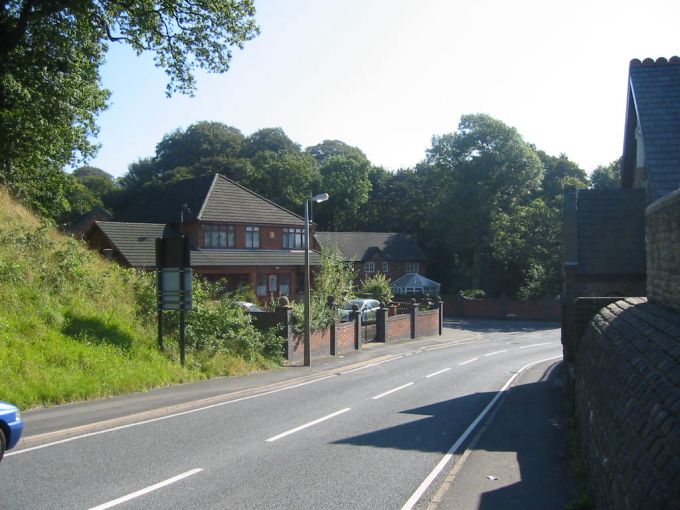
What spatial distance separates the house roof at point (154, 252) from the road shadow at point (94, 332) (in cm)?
1853

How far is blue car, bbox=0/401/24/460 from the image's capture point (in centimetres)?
877

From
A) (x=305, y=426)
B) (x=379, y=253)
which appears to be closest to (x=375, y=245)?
(x=379, y=253)

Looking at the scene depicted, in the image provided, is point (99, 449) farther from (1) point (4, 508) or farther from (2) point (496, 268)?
(2) point (496, 268)

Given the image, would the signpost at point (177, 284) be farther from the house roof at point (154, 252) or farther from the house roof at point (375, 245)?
the house roof at point (375, 245)

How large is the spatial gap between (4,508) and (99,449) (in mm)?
3094

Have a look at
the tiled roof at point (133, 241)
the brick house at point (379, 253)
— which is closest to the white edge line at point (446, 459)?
the tiled roof at point (133, 241)

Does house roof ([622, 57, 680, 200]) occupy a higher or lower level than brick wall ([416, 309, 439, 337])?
higher

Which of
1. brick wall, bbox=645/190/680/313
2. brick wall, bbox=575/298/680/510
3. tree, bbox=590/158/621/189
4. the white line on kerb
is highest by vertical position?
tree, bbox=590/158/621/189

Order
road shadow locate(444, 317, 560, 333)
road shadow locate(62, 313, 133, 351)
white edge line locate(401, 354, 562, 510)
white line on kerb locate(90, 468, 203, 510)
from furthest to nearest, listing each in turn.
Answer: road shadow locate(444, 317, 560, 333), road shadow locate(62, 313, 133, 351), white edge line locate(401, 354, 562, 510), white line on kerb locate(90, 468, 203, 510)

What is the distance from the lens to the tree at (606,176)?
7550 centimetres

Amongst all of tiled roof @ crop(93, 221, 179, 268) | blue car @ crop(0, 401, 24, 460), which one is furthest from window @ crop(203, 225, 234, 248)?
blue car @ crop(0, 401, 24, 460)

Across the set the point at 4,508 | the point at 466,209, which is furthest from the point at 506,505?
the point at 466,209

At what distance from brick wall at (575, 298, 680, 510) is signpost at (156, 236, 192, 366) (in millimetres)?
12683

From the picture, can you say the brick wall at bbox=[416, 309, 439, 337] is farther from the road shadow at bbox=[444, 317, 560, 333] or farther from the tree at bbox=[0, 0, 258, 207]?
the tree at bbox=[0, 0, 258, 207]
